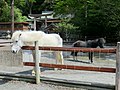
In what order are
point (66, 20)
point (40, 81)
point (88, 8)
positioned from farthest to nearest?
point (66, 20), point (88, 8), point (40, 81)

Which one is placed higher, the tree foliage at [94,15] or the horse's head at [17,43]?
the tree foliage at [94,15]

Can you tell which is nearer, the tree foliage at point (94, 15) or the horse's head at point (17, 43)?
the horse's head at point (17, 43)

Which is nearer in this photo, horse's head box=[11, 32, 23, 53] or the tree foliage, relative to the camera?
horse's head box=[11, 32, 23, 53]

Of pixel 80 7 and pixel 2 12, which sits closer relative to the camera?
pixel 80 7

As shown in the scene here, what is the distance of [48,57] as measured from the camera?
14.8 meters

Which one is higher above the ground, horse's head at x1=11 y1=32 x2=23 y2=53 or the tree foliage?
the tree foliage

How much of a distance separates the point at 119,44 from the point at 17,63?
216 inches

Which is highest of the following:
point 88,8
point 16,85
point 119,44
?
point 88,8

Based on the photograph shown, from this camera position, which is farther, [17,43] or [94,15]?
[94,15]

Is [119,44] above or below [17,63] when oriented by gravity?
above

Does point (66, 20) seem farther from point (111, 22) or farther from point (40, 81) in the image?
point (40, 81)

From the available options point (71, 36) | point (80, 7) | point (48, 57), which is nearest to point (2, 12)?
point (71, 36)

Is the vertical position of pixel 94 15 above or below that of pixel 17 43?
above

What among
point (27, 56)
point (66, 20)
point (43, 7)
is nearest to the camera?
point (27, 56)
